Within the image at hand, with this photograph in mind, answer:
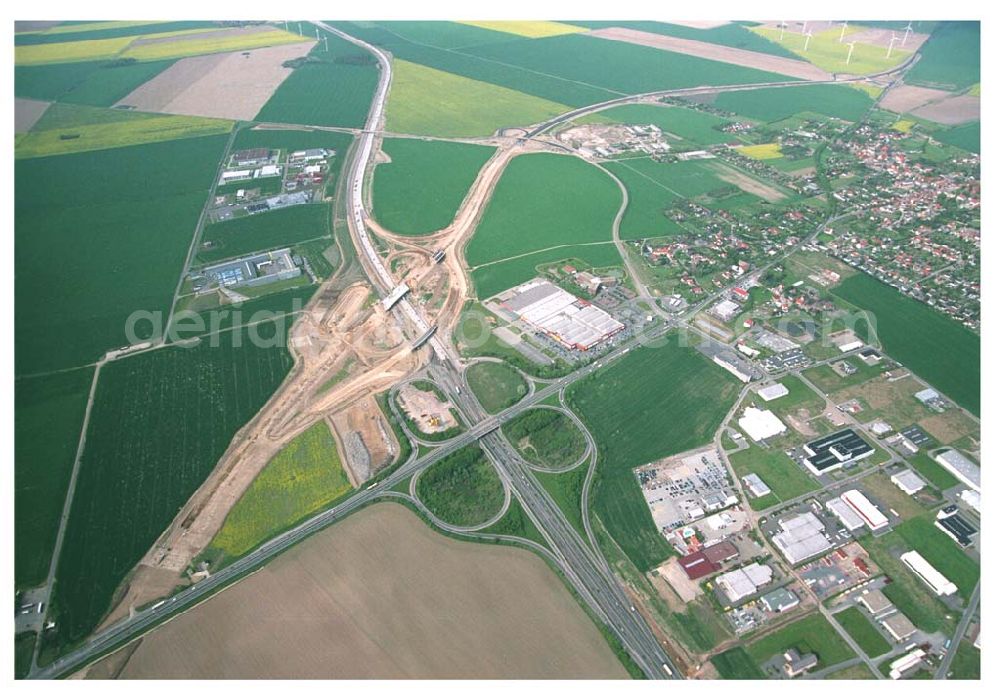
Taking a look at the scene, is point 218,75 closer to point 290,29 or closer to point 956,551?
point 290,29

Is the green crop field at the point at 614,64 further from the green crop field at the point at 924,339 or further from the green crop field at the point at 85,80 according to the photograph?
Answer: the green crop field at the point at 924,339

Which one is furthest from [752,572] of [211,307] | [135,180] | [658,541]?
[135,180]

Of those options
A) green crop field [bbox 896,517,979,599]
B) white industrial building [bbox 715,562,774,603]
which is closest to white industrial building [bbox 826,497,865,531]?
green crop field [bbox 896,517,979,599]

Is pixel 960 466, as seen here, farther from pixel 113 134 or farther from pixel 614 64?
pixel 113 134

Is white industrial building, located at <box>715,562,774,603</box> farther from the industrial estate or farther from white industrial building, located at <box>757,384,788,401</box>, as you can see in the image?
white industrial building, located at <box>757,384,788,401</box>

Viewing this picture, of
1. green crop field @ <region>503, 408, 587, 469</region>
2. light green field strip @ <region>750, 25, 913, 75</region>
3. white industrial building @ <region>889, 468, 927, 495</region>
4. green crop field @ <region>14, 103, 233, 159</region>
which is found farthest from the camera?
light green field strip @ <region>750, 25, 913, 75</region>

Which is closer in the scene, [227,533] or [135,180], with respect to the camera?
[227,533]

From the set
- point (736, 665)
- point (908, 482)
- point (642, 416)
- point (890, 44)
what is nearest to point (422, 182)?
point (642, 416)
